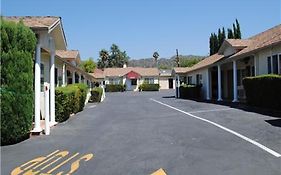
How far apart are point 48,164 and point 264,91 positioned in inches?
510

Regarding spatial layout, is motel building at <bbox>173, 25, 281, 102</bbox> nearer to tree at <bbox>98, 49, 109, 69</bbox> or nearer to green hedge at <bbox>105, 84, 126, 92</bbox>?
green hedge at <bbox>105, 84, 126, 92</bbox>

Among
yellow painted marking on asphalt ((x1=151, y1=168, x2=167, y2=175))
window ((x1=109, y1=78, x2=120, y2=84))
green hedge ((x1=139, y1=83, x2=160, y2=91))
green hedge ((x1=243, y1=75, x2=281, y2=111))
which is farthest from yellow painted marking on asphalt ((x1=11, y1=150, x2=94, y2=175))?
window ((x1=109, y1=78, x2=120, y2=84))

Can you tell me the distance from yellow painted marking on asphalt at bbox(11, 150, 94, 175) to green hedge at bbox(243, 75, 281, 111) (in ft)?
35.5

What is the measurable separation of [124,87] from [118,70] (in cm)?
729

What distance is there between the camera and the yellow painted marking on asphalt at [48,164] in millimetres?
7359

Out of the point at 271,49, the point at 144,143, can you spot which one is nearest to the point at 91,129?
the point at 144,143

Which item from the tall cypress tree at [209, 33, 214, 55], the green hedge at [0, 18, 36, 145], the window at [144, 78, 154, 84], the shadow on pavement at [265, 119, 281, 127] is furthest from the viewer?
the window at [144, 78, 154, 84]

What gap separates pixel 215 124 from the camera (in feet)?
45.3

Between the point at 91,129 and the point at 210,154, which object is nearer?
the point at 210,154

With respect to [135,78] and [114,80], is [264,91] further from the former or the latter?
[114,80]

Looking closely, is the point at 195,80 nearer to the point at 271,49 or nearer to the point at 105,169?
the point at 271,49

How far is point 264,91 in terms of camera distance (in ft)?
59.6

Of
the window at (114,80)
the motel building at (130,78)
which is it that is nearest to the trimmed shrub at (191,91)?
the motel building at (130,78)

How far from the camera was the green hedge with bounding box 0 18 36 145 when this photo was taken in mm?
10102
